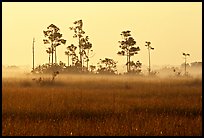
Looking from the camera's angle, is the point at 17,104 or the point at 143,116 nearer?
the point at 143,116

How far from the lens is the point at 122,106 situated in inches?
524

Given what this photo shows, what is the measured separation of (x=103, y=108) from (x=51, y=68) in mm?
34529

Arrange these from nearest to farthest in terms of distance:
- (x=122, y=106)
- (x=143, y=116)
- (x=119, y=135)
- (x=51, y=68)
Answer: (x=119, y=135)
(x=143, y=116)
(x=122, y=106)
(x=51, y=68)

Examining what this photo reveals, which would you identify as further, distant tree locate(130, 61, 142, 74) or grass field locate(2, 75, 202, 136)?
distant tree locate(130, 61, 142, 74)

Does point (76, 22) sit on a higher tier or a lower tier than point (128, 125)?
higher

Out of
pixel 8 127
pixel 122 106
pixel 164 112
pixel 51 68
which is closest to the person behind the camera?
pixel 8 127

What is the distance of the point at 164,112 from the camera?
1243 centimetres

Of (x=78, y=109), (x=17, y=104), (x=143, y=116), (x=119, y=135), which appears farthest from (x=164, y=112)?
(x=17, y=104)

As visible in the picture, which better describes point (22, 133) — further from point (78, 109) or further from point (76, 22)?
point (76, 22)

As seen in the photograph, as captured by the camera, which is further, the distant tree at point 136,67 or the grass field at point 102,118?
the distant tree at point 136,67

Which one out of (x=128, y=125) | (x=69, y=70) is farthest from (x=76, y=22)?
(x=128, y=125)

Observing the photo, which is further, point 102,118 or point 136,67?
point 136,67

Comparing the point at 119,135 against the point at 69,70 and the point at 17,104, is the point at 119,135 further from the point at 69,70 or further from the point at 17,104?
the point at 69,70

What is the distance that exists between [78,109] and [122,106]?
4.98 ft
